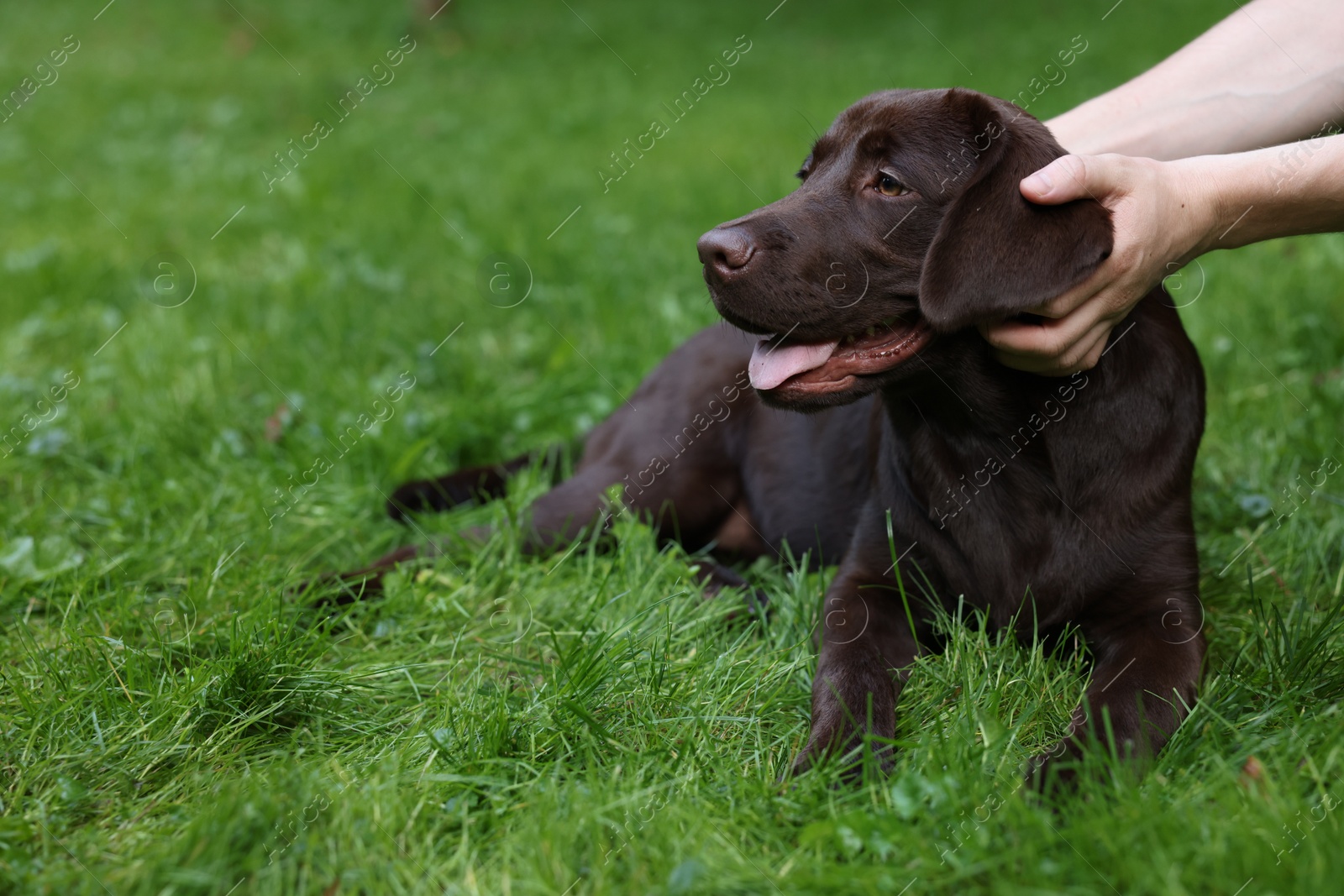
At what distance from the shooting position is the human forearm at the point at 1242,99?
2.64 m

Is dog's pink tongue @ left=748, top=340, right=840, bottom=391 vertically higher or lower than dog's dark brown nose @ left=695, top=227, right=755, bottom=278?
lower

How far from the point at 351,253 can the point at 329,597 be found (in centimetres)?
306

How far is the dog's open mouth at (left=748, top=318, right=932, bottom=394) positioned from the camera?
2.07 m

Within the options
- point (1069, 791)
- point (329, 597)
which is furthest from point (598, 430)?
point (1069, 791)

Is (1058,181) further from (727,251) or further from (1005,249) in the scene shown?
(727,251)

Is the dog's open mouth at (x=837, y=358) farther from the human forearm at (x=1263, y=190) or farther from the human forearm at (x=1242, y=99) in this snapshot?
the human forearm at (x=1242, y=99)

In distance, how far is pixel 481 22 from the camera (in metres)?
13.8

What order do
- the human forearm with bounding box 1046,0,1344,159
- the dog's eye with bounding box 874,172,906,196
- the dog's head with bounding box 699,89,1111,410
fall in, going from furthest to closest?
the human forearm with bounding box 1046,0,1344,159, the dog's eye with bounding box 874,172,906,196, the dog's head with bounding box 699,89,1111,410

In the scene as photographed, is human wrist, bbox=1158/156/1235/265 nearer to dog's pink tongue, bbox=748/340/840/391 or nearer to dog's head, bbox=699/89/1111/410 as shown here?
dog's head, bbox=699/89/1111/410

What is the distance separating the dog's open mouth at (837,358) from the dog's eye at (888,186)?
0.92ft

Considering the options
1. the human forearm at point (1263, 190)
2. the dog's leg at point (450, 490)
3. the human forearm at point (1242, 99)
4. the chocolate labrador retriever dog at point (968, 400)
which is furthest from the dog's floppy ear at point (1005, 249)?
the dog's leg at point (450, 490)

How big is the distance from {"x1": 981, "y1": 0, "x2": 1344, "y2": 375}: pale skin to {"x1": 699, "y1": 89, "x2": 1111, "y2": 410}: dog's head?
141 mm

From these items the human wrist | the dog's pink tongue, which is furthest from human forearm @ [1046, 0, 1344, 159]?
the dog's pink tongue

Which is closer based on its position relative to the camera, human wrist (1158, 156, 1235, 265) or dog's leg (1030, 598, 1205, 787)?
dog's leg (1030, 598, 1205, 787)
